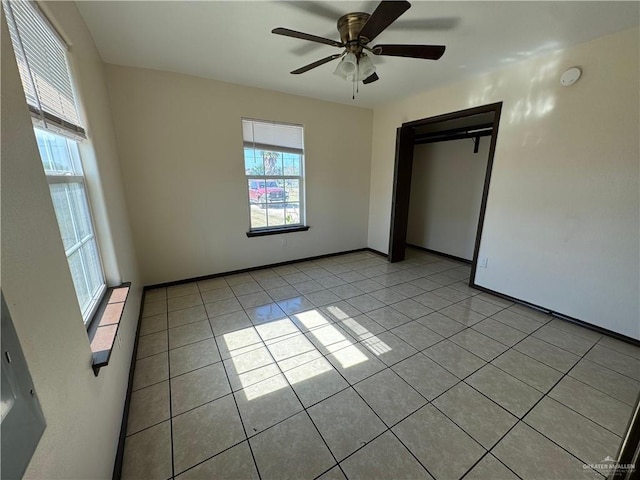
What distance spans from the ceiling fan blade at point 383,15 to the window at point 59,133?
1.51 m

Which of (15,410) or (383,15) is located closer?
(15,410)

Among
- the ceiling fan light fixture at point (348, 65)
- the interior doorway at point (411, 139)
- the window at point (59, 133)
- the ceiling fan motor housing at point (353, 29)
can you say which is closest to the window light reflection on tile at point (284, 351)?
the window at point (59, 133)

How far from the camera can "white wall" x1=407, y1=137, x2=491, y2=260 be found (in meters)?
4.01

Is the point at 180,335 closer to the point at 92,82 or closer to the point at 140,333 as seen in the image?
the point at 140,333

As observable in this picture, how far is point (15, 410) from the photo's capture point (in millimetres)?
531

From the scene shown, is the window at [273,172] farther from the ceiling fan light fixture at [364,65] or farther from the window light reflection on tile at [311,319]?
the ceiling fan light fixture at [364,65]

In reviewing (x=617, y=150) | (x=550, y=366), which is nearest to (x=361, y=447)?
(x=550, y=366)

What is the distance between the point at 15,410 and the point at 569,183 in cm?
349

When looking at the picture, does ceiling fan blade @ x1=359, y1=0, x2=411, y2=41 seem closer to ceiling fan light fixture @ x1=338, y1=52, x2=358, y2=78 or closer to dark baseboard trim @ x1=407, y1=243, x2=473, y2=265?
ceiling fan light fixture @ x1=338, y1=52, x2=358, y2=78

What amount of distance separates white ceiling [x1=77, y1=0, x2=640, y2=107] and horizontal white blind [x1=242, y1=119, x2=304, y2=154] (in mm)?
631

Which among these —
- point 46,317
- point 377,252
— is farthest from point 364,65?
point 377,252

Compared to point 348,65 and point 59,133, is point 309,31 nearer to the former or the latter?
point 348,65

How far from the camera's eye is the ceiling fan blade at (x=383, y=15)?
4.10ft

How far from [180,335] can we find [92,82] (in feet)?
6.89
